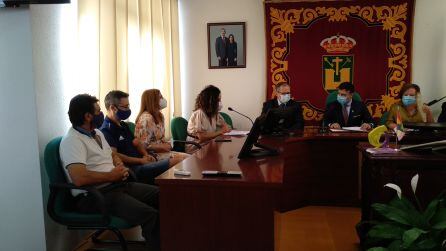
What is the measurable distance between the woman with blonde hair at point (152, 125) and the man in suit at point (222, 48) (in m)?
1.87

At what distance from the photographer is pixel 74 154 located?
2.06m

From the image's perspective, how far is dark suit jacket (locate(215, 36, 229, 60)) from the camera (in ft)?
16.2

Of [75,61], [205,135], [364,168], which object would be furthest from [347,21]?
[75,61]

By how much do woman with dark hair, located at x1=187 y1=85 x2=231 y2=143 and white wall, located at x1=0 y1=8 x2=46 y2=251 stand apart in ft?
5.72

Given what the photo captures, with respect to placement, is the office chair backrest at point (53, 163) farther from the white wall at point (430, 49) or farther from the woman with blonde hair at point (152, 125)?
the white wall at point (430, 49)

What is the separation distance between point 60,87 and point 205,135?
1.56 metres

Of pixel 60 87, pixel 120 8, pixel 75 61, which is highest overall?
pixel 120 8

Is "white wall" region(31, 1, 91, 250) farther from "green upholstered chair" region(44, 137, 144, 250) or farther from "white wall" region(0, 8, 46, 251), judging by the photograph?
"green upholstered chair" region(44, 137, 144, 250)

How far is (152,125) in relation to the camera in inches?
125

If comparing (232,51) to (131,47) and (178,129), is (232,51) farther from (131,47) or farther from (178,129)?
(131,47)

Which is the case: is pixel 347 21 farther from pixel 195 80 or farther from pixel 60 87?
pixel 60 87

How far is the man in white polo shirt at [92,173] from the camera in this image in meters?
2.07

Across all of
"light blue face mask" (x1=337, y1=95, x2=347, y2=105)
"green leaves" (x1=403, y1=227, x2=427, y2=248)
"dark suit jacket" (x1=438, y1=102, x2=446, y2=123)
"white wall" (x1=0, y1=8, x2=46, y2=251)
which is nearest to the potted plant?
"green leaves" (x1=403, y1=227, x2=427, y2=248)

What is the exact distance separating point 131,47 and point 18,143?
1.62m
